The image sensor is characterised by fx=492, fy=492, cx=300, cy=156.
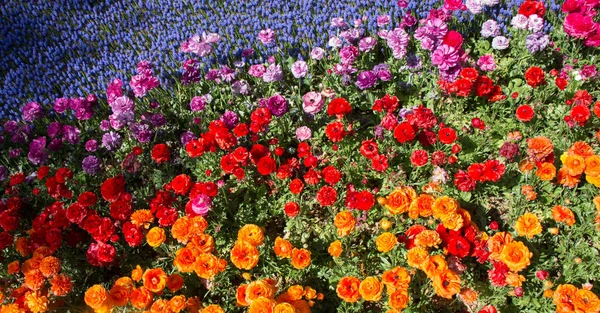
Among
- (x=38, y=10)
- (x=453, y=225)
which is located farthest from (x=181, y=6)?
(x=453, y=225)

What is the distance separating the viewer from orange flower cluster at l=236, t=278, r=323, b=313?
2369 millimetres

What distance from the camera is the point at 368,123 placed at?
4.09 meters

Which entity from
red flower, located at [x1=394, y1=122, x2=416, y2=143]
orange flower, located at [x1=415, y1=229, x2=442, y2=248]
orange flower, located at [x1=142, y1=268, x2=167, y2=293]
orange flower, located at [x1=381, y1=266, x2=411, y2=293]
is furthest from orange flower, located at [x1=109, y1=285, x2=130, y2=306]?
red flower, located at [x1=394, y1=122, x2=416, y2=143]

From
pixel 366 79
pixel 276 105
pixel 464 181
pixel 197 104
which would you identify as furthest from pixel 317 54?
pixel 464 181

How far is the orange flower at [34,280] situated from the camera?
106 inches

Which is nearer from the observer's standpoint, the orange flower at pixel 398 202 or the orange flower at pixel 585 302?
the orange flower at pixel 585 302

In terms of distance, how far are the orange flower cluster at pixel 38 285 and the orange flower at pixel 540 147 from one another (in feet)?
9.29

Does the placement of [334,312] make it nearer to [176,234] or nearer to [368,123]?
[176,234]

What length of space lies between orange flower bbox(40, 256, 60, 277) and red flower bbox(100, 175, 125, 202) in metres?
0.49

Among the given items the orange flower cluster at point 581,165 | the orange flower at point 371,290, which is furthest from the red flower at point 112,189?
the orange flower cluster at point 581,165

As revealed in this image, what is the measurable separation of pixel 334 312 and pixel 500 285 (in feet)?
3.24

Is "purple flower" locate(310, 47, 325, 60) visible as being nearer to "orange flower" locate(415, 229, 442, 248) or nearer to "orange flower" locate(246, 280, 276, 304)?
"orange flower" locate(415, 229, 442, 248)

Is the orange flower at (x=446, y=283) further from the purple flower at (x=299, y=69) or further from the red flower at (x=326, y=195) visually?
the purple flower at (x=299, y=69)

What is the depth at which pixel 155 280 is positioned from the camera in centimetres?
262
